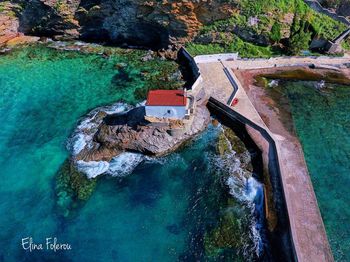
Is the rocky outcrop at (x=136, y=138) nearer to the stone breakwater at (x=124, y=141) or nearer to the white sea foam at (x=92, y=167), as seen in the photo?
the stone breakwater at (x=124, y=141)

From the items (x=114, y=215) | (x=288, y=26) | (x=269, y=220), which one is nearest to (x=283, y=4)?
(x=288, y=26)

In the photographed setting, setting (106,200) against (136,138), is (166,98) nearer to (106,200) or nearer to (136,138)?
(136,138)

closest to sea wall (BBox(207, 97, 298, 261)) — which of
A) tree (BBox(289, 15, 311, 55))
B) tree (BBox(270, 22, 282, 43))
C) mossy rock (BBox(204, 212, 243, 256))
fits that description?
mossy rock (BBox(204, 212, 243, 256))

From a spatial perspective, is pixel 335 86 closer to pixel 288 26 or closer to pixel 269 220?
pixel 288 26

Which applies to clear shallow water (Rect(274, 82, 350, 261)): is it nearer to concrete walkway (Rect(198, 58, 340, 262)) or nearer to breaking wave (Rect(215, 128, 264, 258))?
concrete walkway (Rect(198, 58, 340, 262))

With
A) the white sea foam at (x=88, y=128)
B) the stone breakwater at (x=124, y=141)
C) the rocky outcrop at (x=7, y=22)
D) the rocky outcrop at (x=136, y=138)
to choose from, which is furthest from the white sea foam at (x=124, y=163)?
the rocky outcrop at (x=7, y=22)

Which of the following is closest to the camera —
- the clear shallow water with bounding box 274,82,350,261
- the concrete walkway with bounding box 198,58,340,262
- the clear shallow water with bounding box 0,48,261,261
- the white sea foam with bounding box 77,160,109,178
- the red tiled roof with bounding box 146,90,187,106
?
the concrete walkway with bounding box 198,58,340,262
